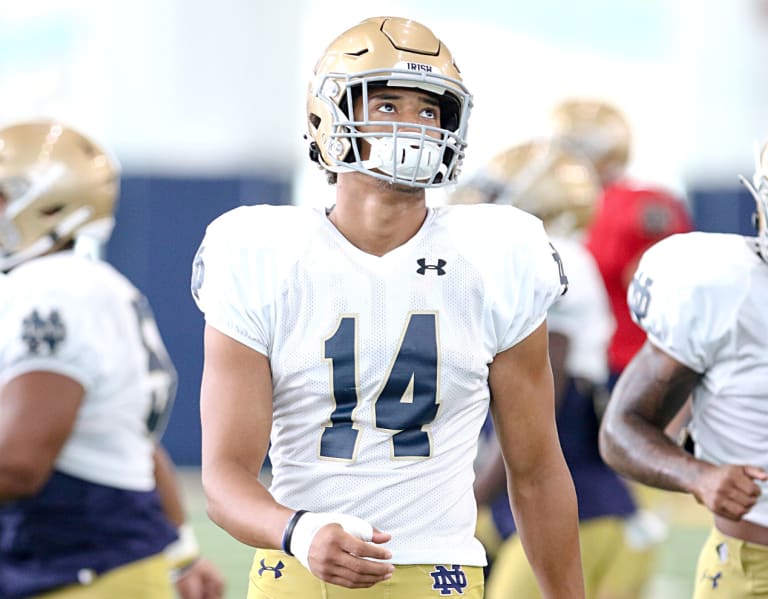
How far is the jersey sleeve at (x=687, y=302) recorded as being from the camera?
9.13ft

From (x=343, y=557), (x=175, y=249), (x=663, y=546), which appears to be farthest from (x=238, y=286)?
(x=175, y=249)

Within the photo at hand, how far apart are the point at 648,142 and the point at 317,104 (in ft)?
30.0

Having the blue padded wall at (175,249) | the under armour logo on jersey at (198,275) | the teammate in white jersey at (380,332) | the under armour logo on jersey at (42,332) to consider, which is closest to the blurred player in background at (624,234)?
the under armour logo on jersey at (42,332)

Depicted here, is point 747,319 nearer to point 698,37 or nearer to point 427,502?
point 427,502

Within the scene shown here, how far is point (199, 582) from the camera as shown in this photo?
356 cm

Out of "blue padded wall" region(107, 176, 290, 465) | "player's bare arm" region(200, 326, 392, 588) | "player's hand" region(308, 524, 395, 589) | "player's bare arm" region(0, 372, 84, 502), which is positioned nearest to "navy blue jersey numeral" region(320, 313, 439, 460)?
"player's bare arm" region(200, 326, 392, 588)

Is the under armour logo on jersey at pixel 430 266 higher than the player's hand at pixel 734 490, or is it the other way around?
the under armour logo on jersey at pixel 430 266

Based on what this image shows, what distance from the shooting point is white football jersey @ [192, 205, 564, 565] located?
7.91 feet

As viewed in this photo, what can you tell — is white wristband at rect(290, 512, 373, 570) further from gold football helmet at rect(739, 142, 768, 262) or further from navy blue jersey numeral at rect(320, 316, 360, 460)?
gold football helmet at rect(739, 142, 768, 262)

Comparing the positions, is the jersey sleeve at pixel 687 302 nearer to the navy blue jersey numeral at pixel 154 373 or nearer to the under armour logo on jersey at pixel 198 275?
the under armour logo on jersey at pixel 198 275

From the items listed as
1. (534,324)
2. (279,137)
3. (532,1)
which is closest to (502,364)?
(534,324)

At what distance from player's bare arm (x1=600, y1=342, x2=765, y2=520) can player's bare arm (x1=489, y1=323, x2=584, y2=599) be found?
263 millimetres

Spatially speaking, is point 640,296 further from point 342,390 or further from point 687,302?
point 342,390

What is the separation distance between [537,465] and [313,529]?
0.57m
